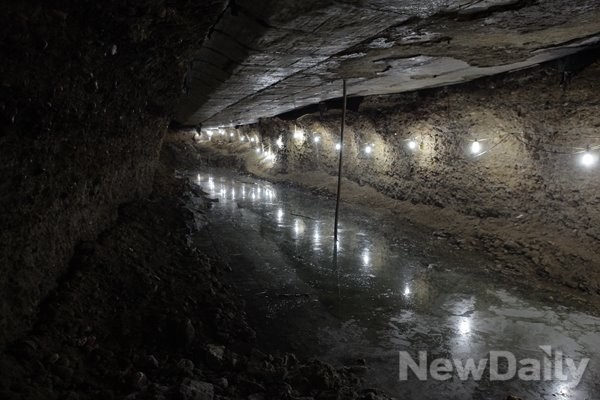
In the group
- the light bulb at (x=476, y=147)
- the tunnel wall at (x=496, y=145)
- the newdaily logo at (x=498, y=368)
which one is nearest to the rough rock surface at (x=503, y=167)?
the tunnel wall at (x=496, y=145)

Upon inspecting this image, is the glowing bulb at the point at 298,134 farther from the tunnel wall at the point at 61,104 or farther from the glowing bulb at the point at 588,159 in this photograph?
the tunnel wall at the point at 61,104

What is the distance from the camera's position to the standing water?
4.45 meters

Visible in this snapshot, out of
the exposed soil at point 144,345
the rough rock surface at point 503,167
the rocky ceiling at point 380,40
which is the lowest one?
the exposed soil at point 144,345

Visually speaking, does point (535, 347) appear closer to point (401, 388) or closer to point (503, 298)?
point (503, 298)

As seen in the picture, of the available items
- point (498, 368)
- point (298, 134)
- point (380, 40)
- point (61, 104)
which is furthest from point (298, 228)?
point (298, 134)

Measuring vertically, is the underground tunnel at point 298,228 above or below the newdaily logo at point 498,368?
above

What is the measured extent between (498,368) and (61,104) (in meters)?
5.76

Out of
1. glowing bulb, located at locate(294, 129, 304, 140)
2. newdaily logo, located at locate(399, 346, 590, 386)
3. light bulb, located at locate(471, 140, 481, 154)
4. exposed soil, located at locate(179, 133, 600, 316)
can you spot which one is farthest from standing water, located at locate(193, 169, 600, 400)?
glowing bulb, located at locate(294, 129, 304, 140)

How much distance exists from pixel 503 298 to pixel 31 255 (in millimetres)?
7184

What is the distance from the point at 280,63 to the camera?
6.09m

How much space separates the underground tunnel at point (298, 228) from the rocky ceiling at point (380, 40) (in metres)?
0.04

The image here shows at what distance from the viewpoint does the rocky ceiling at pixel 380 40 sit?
3869mm

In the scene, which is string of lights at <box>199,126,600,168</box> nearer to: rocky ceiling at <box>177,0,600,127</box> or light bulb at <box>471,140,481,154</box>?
light bulb at <box>471,140,481,154</box>

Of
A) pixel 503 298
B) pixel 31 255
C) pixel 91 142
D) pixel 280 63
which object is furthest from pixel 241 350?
pixel 503 298
